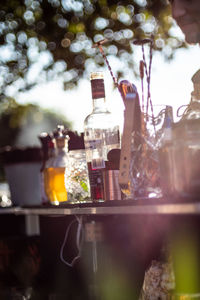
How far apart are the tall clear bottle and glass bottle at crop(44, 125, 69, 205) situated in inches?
4.8

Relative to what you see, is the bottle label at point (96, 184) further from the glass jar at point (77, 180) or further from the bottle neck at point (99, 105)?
the bottle neck at point (99, 105)

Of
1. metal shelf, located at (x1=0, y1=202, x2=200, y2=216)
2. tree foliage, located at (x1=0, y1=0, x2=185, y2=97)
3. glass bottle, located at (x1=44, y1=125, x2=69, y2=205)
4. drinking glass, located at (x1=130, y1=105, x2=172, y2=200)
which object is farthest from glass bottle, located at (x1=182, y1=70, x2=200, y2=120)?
tree foliage, located at (x1=0, y1=0, x2=185, y2=97)

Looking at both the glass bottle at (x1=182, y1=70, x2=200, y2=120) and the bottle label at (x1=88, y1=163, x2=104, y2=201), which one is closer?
the glass bottle at (x1=182, y1=70, x2=200, y2=120)

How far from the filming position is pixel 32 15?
16.5 ft

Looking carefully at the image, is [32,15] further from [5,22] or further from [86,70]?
[86,70]

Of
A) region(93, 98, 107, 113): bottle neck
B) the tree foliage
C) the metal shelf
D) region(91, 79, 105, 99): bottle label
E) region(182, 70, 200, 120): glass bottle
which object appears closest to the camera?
the metal shelf

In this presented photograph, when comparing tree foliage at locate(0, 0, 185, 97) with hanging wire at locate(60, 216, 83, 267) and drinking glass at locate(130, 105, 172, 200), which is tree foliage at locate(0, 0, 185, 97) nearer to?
hanging wire at locate(60, 216, 83, 267)

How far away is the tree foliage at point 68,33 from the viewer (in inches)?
199

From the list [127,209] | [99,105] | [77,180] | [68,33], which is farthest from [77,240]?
[68,33]

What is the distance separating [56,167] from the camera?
6.73 feet

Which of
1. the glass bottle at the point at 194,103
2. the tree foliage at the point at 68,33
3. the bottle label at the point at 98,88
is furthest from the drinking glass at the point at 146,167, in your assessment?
the tree foliage at the point at 68,33

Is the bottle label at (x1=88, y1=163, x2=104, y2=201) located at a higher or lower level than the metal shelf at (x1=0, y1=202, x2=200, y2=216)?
higher

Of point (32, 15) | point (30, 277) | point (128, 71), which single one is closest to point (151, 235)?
point (30, 277)

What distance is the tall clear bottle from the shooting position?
212 centimetres
